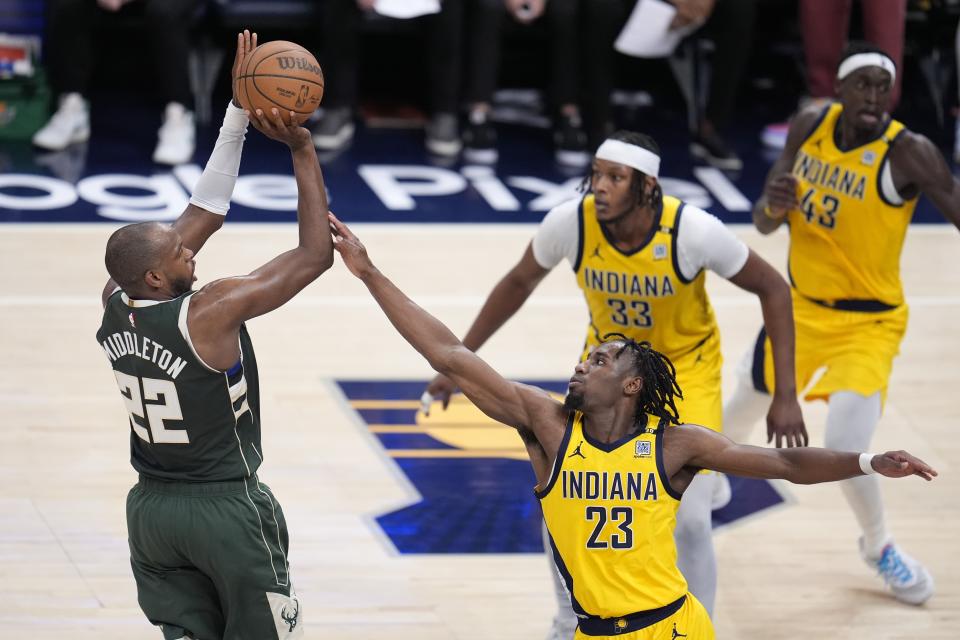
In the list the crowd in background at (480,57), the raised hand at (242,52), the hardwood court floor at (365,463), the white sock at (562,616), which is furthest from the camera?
the crowd in background at (480,57)

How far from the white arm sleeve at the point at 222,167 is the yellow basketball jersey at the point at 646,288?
1.27 m

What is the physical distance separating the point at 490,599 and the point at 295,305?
2.99 metres

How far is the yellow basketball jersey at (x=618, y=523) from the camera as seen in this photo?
4.08m

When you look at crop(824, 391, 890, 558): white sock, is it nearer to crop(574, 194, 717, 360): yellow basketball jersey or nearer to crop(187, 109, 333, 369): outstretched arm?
crop(574, 194, 717, 360): yellow basketball jersey

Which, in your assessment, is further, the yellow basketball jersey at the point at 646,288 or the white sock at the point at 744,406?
the white sock at the point at 744,406

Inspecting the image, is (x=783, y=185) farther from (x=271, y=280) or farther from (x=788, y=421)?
(x=271, y=280)

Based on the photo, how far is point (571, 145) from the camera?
10.5m

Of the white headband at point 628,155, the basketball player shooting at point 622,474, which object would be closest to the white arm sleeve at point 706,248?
the white headband at point 628,155

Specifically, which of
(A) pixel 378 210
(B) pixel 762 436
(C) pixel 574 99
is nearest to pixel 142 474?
(B) pixel 762 436

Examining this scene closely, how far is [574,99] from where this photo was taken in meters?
10.7

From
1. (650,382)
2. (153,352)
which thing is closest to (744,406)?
(650,382)

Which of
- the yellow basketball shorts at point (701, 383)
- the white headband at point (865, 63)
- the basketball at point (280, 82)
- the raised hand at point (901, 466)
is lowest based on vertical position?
the yellow basketball shorts at point (701, 383)

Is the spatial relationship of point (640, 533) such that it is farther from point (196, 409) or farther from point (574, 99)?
point (574, 99)

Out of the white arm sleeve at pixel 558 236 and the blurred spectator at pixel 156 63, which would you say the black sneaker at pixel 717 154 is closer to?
the blurred spectator at pixel 156 63
